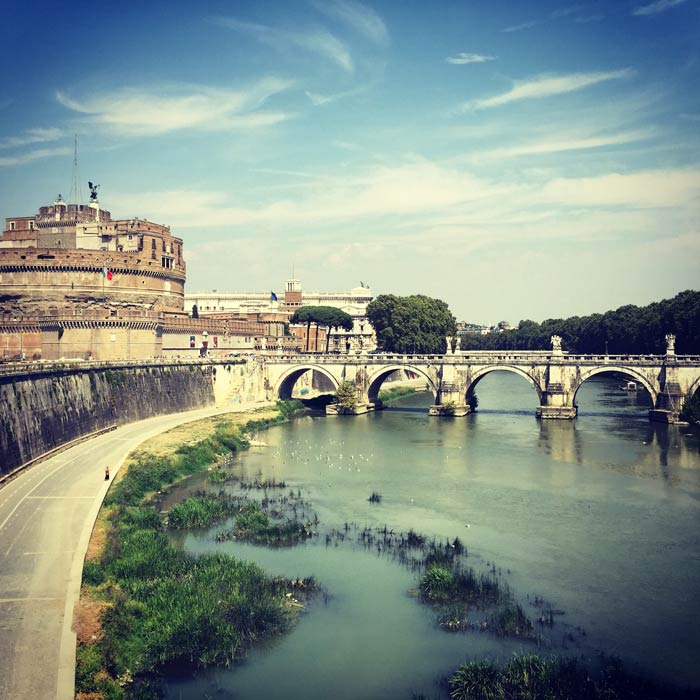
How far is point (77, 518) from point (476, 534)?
52.9 ft

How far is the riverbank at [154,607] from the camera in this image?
2078 cm

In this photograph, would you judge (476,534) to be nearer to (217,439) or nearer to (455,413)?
(217,439)

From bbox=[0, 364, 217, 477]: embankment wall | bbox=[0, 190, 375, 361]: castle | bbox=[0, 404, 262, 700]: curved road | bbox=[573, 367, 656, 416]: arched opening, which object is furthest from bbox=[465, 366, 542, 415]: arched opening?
bbox=[0, 404, 262, 700]: curved road

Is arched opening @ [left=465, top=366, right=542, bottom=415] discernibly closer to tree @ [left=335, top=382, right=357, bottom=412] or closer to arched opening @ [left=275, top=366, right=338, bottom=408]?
tree @ [left=335, top=382, right=357, bottom=412]

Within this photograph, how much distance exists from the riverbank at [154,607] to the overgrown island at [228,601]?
1.4 inches

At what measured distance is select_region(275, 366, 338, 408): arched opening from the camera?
8031 centimetres

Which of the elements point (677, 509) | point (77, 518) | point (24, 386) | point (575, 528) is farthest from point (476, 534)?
point (24, 386)

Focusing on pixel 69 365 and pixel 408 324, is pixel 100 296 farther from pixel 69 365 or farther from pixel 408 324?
pixel 69 365

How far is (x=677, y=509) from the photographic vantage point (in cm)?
3756

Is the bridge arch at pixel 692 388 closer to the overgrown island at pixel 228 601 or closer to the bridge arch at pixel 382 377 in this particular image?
the bridge arch at pixel 382 377

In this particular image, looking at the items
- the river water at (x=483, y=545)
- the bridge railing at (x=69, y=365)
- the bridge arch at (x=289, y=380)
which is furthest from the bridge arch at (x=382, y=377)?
the bridge railing at (x=69, y=365)

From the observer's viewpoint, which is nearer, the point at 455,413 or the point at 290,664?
the point at 290,664

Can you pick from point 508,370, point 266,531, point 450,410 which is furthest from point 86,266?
point 266,531

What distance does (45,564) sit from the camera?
25.2 meters
